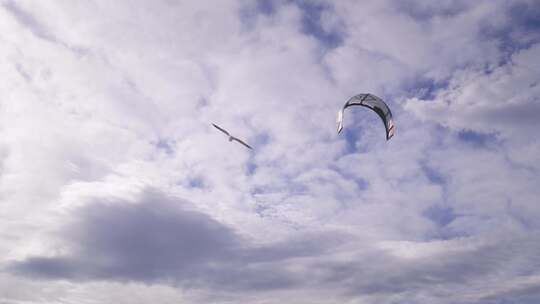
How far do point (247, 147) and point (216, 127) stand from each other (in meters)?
7.60

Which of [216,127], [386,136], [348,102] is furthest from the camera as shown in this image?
[216,127]

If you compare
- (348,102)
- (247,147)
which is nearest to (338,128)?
(348,102)

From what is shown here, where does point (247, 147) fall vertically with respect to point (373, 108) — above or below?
below

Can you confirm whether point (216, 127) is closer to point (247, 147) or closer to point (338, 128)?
point (247, 147)

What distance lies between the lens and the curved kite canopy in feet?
150

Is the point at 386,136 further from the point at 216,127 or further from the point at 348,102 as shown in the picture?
the point at 216,127

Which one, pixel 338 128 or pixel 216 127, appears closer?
pixel 338 128

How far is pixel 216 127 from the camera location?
2138 inches

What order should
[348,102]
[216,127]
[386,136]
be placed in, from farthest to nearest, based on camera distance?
[216,127] → [348,102] → [386,136]

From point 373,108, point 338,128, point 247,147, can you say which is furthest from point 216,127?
point 373,108

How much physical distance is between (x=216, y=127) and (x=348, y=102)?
746 inches

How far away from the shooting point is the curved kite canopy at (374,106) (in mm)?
45797

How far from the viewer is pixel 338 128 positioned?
147 ft

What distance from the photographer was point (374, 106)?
47562 mm
